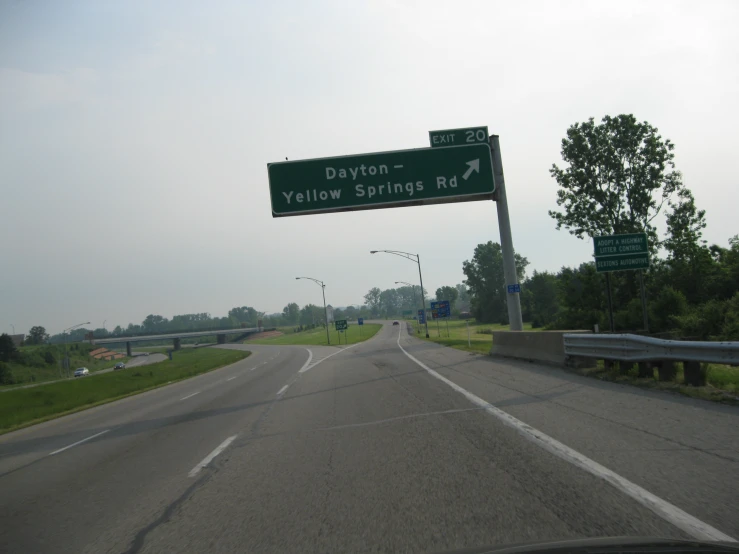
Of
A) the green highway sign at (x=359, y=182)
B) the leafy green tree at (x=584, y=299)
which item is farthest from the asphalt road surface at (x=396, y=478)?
the leafy green tree at (x=584, y=299)

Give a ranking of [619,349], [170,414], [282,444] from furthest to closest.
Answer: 1. [170,414]
2. [619,349]
3. [282,444]

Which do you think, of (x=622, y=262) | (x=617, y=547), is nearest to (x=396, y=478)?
(x=617, y=547)

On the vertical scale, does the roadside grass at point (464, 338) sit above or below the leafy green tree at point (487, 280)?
below

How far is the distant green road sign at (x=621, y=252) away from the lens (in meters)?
16.7

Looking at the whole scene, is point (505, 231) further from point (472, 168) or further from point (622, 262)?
point (622, 262)

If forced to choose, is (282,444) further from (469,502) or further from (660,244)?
(660,244)

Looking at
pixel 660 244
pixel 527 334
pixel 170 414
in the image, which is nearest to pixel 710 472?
pixel 170 414

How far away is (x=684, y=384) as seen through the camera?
34.3ft

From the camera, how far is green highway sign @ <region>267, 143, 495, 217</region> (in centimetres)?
1942

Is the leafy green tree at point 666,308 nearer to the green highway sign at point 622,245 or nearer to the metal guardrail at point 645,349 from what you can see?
the green highway sign at point 622,245

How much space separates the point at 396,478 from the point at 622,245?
13.5 meters

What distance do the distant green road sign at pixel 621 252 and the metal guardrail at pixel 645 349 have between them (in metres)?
3.05

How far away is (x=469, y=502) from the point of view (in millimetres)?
4926

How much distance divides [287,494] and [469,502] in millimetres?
1999
